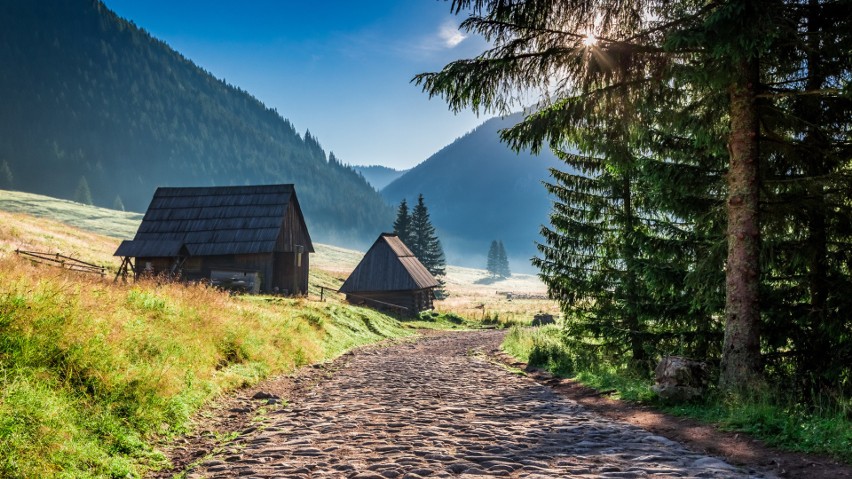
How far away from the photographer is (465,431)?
21.2ft

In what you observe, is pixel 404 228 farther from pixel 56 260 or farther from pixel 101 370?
pixel 101 370

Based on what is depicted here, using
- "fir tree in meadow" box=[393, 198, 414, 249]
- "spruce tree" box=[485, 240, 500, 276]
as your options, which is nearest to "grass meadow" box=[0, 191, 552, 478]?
"fir tree in meadow" box=[393, 198, 414, 249]

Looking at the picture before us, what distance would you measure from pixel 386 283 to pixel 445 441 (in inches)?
1384

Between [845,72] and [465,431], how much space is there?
9.47 meters

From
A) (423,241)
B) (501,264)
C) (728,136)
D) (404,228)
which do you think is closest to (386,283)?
(404,228)

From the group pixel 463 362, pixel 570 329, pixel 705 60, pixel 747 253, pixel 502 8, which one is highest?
pixel 502 8

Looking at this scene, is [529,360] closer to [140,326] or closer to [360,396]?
[360,396]

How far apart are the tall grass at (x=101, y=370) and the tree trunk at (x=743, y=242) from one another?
8845 millimetres

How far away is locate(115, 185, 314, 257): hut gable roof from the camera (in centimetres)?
3353

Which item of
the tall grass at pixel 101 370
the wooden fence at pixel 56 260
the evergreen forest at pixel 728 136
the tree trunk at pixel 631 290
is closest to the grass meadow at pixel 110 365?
the tall grass at pixel 101 370

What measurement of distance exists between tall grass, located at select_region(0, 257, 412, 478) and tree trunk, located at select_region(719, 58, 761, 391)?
8.85 meters

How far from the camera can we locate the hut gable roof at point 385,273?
40594 mm

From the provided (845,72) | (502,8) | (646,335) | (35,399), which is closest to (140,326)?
(35,399)

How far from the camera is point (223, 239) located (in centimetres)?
3422
